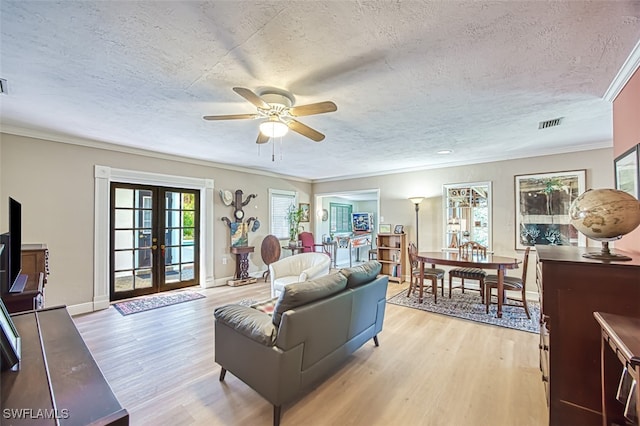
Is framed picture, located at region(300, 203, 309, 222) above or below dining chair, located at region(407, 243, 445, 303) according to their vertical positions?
above

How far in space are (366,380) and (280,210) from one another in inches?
200

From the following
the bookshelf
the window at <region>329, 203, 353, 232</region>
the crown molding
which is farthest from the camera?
the window at <region>329, 203, 353, 232</region>

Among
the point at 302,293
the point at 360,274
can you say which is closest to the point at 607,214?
the point at 360,274

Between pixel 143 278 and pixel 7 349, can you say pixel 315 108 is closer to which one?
pixel 7 349

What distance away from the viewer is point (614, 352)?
1464 mm

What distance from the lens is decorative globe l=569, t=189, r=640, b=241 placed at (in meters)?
1.53

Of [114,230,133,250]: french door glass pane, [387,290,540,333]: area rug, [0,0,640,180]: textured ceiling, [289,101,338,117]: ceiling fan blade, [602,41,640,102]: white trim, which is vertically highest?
[0,0,640,180]: textured ceiling

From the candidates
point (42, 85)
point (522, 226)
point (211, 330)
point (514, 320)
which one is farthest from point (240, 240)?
point (522, 226)

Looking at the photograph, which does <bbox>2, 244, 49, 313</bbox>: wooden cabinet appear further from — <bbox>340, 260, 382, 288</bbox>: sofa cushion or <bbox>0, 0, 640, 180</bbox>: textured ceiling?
<bbox>340, 260, 382, 288</bbox>: sofa cushion

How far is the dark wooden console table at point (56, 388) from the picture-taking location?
0.84 meters

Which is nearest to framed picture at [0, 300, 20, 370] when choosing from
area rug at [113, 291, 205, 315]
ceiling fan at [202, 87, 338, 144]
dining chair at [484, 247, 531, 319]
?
ceiling fan at [202, 87, 338, 144]

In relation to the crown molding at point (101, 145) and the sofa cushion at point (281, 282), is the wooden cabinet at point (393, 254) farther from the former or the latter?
the crown molding at point (101, 145)

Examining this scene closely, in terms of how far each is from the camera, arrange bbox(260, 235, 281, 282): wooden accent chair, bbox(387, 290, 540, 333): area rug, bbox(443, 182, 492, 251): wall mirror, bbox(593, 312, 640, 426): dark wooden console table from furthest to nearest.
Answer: bbox(260, 235, 281, 282): wooden accent chair, bbox(443, 182, 492, 251): wall mirror, bbox(387, 290, 540, 333): area rug, bbox(593, 312, 640, 426): dark wooden console table

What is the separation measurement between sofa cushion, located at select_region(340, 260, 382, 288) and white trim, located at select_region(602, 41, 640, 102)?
243 centimetres
